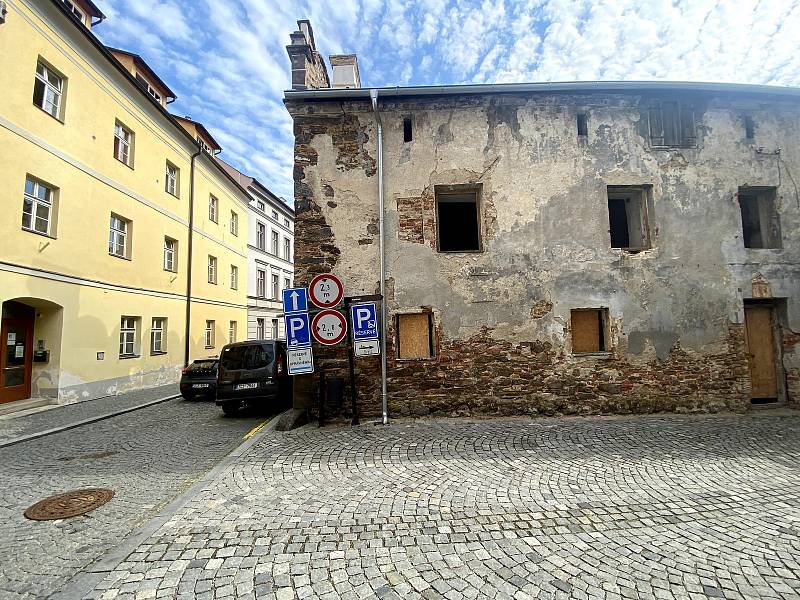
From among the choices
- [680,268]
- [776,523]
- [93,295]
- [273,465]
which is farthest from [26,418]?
[680,268]

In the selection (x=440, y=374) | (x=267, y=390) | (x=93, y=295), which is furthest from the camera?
(x=93, y=295)

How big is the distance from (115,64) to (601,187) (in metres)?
15.1

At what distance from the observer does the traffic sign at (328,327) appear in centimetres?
733

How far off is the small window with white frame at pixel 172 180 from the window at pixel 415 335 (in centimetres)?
1344

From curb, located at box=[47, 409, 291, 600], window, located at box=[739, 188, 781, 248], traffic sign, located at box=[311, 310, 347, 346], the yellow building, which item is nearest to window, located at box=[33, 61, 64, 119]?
the yellow building

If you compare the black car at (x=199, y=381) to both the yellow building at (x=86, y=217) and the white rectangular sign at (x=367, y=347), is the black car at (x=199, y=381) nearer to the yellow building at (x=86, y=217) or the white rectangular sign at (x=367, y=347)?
the yellow building at (x=86, y=217)

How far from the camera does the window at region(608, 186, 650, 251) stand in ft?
→ 28.2

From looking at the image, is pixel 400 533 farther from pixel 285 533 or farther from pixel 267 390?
pixel 267 390

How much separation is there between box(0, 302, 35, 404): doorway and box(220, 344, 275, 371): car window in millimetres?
5925

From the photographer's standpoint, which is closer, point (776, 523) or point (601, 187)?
point (776, 523)

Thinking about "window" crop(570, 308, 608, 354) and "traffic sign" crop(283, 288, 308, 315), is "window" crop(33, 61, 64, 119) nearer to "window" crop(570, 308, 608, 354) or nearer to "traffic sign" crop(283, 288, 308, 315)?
"traffic sign" crop(283, 288, 308, 315)

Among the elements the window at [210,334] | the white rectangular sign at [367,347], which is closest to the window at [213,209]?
the window at [210,334]

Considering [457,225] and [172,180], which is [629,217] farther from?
[172,180]

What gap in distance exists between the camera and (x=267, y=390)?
29.7ft
